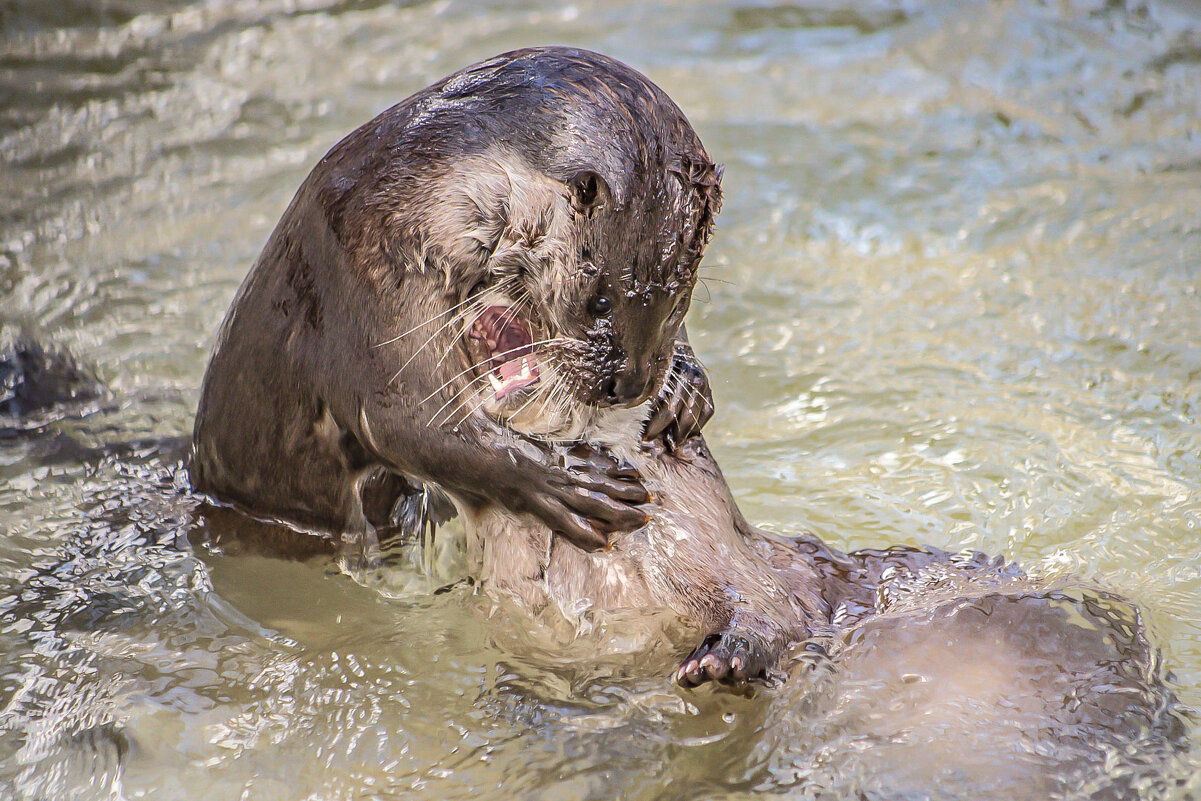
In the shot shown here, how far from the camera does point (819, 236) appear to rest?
4312 millimetres

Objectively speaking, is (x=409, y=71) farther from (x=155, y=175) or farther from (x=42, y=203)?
(x=42, y=203)

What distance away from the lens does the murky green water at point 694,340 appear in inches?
85.0

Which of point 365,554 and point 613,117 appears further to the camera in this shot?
point 365,554

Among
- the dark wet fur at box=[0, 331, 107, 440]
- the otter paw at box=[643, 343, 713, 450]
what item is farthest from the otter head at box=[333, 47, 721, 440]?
the dark wet fur at box=[0, 331, 107, 440]

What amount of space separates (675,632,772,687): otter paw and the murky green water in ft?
0.61

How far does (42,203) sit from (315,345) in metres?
2.81

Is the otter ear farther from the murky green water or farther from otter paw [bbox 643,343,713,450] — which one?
the murky green water

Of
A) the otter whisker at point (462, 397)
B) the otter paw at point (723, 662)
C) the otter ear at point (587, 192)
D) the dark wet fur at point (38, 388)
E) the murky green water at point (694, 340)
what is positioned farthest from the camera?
the dark wet fur at point (38, 388)

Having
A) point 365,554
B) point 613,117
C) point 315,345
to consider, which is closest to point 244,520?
point 365,554

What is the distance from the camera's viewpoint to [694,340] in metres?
3.73

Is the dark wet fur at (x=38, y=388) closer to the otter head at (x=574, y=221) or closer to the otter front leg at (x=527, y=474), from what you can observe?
the otter front leg at (x=527, y=474)

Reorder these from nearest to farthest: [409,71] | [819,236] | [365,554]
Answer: [365,554]
[819,236]
[409,71]

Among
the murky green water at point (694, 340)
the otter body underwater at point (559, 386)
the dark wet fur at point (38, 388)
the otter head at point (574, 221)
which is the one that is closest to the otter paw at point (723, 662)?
the otter body underwater at point (559, 386)

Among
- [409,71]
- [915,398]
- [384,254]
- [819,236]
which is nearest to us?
[384,254]
